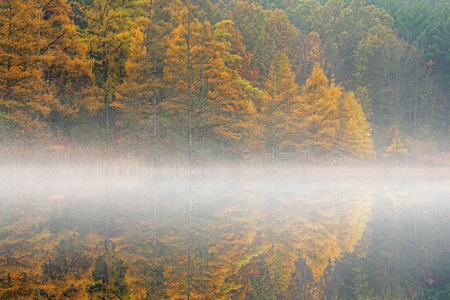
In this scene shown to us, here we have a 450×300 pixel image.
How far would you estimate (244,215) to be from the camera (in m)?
10.2

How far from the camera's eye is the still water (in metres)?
4.62

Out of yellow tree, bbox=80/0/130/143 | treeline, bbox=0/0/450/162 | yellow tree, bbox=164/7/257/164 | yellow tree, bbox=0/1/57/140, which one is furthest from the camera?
yellow tree, bbox=80/0/130/143

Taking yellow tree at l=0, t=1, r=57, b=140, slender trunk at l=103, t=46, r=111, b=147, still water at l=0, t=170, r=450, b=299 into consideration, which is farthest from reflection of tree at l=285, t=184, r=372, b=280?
slender trunk at l=103, t=46, r=111, b=147

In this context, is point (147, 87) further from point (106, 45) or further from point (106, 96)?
point (106, 45)

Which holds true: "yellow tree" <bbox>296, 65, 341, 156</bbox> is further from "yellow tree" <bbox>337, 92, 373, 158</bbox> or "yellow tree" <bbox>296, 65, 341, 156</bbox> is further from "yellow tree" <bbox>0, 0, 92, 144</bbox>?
"yellow tree" <bbox>0, 0, 92, 144</bbox>

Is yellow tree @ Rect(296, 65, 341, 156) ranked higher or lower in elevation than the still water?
higher

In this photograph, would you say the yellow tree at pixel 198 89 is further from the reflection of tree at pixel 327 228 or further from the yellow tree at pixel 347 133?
the reflection of tree at pixel 327 228

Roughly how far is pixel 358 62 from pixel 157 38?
40197 millimetres

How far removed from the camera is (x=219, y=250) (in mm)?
6492

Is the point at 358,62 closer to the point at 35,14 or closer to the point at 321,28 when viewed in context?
the point at 321,28

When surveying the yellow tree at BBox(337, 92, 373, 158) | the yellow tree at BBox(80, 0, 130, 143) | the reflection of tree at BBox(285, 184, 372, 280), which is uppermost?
the yellow tree at BBox(80, 0, 130, 143)

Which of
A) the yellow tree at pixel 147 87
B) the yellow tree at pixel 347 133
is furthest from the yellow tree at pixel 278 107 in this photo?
the yellow tree at pixel 147 87

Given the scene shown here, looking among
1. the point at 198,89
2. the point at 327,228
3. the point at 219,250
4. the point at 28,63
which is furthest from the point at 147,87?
the point at 219,250

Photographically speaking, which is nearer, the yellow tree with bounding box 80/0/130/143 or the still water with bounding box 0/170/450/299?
the still water with bounding box 0/170/450/299
